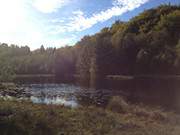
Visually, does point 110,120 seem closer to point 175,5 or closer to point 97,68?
point 97,68

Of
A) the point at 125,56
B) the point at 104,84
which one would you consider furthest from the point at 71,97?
the point at 125,56

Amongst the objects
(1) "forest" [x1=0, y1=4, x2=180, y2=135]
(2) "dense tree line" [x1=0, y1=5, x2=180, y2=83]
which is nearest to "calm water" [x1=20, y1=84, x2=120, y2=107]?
(1) "forest" [x1=0, y1=4, x2=180, y2=135]

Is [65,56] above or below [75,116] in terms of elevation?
above

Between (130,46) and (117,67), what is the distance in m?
9.19

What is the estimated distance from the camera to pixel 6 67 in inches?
642

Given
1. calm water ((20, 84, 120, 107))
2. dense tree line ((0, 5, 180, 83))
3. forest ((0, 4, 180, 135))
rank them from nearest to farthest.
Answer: forest ((0, 4, 180, 135))
calm water ((20, 84, 120, 107))
dense tree line ((0, 5, 180, 83))

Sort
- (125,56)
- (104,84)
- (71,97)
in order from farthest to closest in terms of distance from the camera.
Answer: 1. (125,56)
2. (104,84)
3. (71,97)

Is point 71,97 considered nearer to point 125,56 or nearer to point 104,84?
point 104,84

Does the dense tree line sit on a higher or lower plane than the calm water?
higher

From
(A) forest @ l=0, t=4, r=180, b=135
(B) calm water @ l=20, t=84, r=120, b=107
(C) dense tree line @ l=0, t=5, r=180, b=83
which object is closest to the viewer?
(A) forest @ l=0, t=4, r=180, b=135

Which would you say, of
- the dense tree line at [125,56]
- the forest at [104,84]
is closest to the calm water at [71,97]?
the forest at [104,84]

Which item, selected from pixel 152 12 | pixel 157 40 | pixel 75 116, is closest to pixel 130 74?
pixel 157 40

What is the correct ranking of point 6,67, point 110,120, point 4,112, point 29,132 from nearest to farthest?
point 29,132, point 4,112, point 6,67, point 110,120

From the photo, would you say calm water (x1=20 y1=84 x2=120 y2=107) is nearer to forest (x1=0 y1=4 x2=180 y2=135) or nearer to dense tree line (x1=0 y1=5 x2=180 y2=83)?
forest (x1=0 y1=4 x2=180 y2=135)
